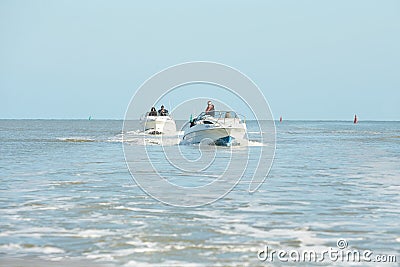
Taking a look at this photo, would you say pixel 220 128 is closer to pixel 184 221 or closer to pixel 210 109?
pixel 210 109

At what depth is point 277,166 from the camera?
68.9 ft

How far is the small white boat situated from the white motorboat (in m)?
20.8

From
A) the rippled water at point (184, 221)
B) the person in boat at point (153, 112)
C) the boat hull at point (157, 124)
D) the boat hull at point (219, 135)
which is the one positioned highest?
the person in boat at point (153, 112)

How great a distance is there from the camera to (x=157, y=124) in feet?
175

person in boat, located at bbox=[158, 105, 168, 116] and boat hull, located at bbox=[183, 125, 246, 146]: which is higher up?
person in boat, located at bbox=[158, 105, 168, 116]

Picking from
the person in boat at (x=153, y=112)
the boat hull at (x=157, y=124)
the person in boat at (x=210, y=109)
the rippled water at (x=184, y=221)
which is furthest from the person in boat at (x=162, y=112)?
the rippled water at (x=184, y=221)

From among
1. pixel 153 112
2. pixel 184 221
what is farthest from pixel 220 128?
pixel 153 112

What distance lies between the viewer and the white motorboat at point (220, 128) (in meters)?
31.3

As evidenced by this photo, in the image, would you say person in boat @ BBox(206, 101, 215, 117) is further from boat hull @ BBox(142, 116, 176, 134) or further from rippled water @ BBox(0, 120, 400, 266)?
boat hull @ BBox(142, 116, 176, 134)

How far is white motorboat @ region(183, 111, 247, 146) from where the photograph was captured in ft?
103

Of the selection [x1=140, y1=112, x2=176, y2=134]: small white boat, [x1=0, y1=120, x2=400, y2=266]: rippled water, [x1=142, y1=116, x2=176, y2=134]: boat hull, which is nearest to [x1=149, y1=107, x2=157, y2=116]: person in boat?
[x1=140, y1=112, x2=176, y2=134]: small white boat

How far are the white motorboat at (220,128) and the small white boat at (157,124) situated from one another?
2085cm

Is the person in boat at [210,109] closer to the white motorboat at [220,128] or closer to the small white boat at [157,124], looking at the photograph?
the white motorboat at [220,128]

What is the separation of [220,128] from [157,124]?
2278 centimetres
